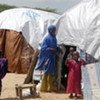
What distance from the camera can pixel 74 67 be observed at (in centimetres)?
1203

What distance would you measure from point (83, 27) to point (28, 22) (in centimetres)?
641

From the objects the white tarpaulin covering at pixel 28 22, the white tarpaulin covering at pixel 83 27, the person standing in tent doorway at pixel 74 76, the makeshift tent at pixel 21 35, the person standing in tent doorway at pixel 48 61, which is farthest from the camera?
the makeshift tent at pixel 21 35

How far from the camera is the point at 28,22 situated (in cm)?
1892

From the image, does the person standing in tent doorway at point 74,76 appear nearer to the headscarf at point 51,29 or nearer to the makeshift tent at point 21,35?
the headscarf at point 51,29

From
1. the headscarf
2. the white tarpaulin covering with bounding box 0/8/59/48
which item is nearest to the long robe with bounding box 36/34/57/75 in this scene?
the headscarf

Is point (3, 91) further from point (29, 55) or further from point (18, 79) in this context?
point (29, 55)

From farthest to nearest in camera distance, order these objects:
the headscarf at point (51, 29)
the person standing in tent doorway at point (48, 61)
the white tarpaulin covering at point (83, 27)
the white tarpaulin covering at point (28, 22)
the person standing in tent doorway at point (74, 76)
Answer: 1. the white tarpaulin covering at point (28, 22)
2. the person standing in tent doorway at point (48, 61)
3. the headscarf at point (51, 29)
4. the person standing in tent doorway at point (74, 76)
5. the white tarpaulin covering at point (83, 27)

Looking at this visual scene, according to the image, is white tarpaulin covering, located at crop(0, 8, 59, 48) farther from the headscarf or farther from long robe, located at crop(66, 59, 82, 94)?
long robe, located at crop(66, 59, 82, 94)

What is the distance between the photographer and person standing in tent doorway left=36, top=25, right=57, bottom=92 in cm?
1300

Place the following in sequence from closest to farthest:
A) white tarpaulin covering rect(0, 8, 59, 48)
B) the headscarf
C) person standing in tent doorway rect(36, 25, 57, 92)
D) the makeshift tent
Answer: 1. the headscarf
2. person standing in tent doorway rect(36, 25, 57, 92)
3. white tarpaulin covering rect(0, 8, 59, 48)
4. the makeshift tent

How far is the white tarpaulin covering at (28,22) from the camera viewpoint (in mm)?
18141

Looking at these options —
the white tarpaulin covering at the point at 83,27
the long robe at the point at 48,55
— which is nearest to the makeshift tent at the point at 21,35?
the white tarpaulin covering at the point at 83,27

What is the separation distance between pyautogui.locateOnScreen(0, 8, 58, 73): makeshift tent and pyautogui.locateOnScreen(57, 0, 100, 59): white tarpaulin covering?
4.36m

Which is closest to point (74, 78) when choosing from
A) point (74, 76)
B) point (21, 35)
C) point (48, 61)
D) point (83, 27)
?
point (74, 76)
